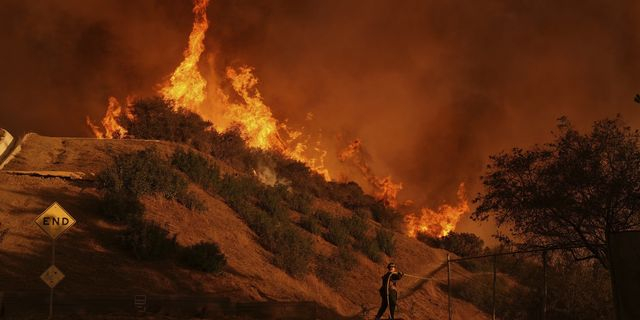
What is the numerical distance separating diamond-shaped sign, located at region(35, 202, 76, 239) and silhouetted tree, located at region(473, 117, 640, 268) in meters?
12.3

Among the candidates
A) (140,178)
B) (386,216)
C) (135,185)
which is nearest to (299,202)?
(386,216)

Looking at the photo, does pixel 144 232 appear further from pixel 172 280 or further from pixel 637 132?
pixel 637 132

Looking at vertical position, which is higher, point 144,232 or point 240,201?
point 240,201

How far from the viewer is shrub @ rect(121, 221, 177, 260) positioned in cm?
1892

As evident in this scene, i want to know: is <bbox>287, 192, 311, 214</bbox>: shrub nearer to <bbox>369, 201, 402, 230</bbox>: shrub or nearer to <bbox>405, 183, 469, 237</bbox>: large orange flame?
<bbox>369, 201, 402, 230</bbox>: shrub

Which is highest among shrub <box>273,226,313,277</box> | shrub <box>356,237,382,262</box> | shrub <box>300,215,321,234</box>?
shrub <box>300,215,321,234</box>

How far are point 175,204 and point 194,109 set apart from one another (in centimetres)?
2007

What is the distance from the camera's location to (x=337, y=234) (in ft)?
101

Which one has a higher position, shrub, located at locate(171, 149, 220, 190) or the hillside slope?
shrub, located at locate(171, 149, 220, 190)

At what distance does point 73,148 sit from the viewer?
29219mm

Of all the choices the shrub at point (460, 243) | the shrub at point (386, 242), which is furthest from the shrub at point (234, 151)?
the shrub at point (460, 243)

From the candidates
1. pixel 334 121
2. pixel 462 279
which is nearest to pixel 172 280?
pixel 462 279

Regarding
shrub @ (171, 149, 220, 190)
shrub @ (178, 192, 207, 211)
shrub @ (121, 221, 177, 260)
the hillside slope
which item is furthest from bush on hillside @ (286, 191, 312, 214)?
Answer: shrub @ (121, 221, 177, 260)

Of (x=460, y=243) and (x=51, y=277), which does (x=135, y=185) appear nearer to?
(x=51, y=277)
